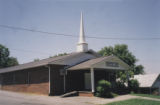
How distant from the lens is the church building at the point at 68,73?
19203mm

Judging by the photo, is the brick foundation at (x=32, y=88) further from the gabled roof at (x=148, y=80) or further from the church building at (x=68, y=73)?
the gabled roof at (x=148, y=80)

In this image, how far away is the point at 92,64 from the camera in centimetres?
1847

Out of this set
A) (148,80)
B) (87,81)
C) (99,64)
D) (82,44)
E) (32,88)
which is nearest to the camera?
(99,64)

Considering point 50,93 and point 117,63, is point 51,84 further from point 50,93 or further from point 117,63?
point 117,63

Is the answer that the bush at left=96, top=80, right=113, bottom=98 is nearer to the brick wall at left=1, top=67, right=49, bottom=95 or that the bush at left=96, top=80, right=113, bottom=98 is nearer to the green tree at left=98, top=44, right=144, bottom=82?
the brick wall at left=1, top=67, right=49, bottom=95

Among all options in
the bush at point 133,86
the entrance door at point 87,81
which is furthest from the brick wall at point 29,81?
the bush at point 133,86

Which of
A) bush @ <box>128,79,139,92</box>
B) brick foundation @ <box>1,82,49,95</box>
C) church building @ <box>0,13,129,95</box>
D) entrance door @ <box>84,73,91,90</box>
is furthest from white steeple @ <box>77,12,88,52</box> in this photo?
brick foundation @ <box>1,82,49,95</box>

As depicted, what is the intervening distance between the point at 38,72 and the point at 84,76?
17.6 ft

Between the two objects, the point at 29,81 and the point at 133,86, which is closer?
the point at 29,81

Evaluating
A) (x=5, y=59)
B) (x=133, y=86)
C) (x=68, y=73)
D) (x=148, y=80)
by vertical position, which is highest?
(x=5, y=59)

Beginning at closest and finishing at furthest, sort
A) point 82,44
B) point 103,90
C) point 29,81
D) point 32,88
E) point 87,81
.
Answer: point 103,90 < point 32,88 < point 87,81 < point 29,81 < point 82,44

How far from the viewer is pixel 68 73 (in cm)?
2077

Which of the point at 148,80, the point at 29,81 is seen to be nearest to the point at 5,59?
the point at 29,81

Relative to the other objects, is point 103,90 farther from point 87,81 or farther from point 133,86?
point 133,86
